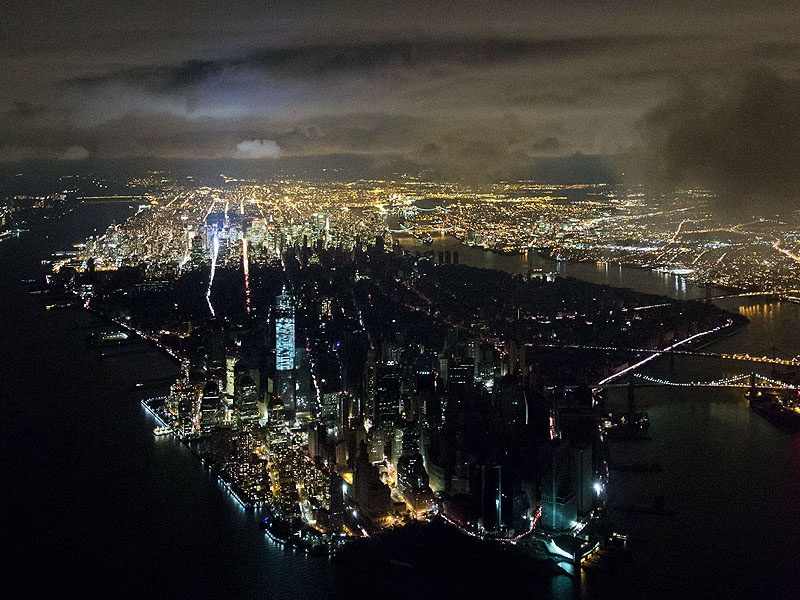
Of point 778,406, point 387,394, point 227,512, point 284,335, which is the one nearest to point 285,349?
point 284,335

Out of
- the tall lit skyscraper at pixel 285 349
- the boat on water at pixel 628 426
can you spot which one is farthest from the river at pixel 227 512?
the tall lit skyscraper at pixel 285 349

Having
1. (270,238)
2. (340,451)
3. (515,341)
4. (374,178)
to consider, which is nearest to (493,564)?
(340,451)

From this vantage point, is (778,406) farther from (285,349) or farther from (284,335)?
(284,335)

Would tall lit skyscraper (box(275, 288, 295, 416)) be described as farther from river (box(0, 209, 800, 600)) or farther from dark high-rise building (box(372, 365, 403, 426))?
river (box(0, 209, 800, 600))

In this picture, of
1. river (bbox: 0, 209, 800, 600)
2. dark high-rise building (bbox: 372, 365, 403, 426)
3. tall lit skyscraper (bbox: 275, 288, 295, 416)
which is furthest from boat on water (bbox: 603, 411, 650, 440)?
tall lit skyscraper (bbox: 275, 288, 295, 416)

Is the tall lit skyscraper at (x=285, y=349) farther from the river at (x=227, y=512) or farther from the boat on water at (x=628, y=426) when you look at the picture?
the boat on water at (x=628, y=426)

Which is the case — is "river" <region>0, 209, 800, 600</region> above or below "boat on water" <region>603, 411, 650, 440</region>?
below
